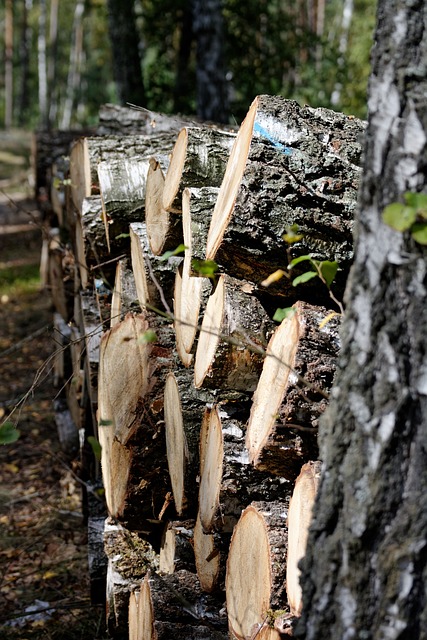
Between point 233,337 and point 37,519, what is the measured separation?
6.96ft

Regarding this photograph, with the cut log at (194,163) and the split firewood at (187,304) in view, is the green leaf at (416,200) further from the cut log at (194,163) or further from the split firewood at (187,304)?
the cut log at (194,163)

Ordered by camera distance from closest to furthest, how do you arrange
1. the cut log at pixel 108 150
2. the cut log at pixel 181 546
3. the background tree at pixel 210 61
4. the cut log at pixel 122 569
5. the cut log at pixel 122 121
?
the cut log at pixel 181 546 < the cut log at pixel 122 569 < the cut log at pixel 108 150 < the cut log at pixel 122 121 < the background tree at pixel 210 61

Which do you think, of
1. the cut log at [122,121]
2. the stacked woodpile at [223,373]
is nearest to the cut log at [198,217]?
the stacked woodpile at [223,373]

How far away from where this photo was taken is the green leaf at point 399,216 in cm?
113

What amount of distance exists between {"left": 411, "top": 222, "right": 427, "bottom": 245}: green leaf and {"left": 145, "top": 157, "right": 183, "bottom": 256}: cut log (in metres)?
1.36

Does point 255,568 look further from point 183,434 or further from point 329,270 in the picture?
point 329,270

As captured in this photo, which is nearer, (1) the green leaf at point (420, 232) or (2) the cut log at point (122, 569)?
(1) the green leaf at point (420, 232)

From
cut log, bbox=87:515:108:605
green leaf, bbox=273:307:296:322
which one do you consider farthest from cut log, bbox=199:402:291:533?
cut log, bbox=87:515:108:605

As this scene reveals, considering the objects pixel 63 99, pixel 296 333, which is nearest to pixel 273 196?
pixel 296 333

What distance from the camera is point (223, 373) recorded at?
2.01 metres

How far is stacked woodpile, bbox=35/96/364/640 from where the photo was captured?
1813 millimetres

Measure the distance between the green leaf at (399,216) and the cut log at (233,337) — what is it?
0.80m

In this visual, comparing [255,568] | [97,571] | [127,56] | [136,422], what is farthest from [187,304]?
[127,56]

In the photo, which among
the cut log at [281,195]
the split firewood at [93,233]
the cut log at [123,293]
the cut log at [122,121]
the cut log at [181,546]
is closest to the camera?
the cut log at [281,195]
